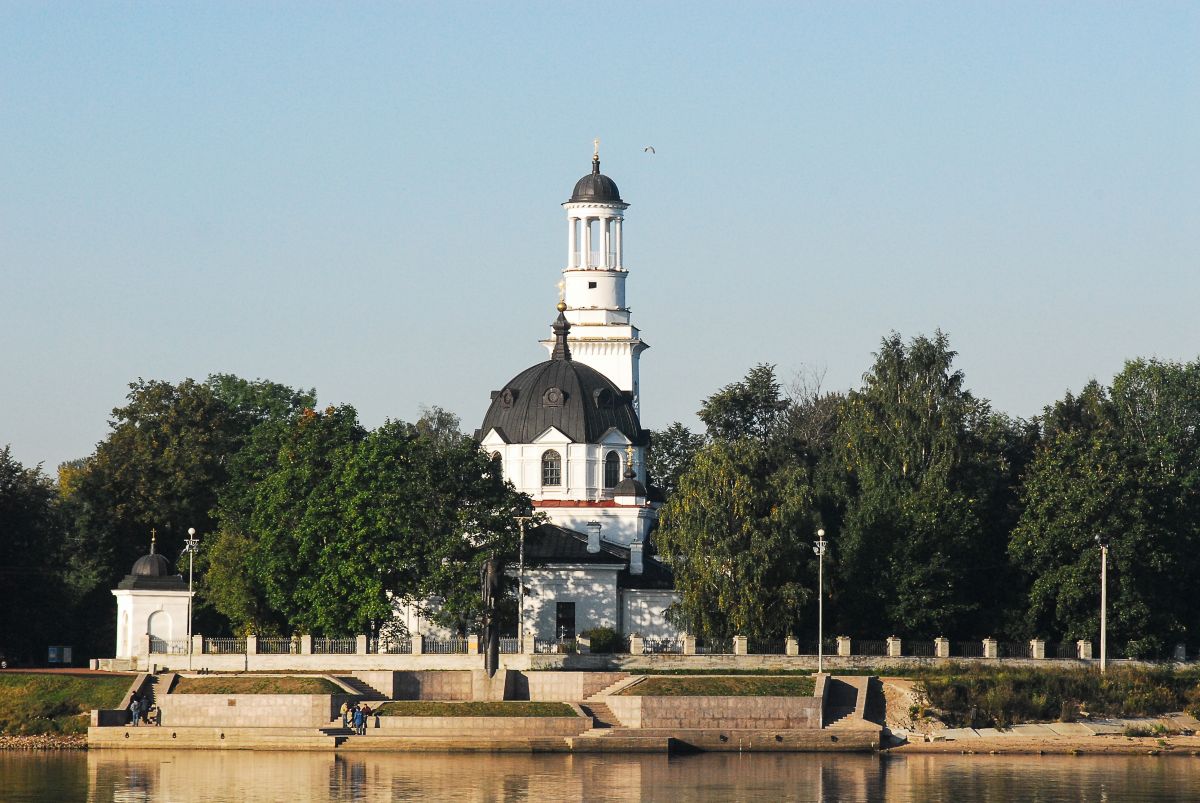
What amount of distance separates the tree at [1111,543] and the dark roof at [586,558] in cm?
1448

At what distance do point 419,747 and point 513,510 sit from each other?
14.4 m

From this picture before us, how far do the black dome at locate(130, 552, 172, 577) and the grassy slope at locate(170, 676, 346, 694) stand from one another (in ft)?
30.3

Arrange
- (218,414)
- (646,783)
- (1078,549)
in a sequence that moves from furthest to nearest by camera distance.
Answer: (218,414) < (1078,549) < (646,783)

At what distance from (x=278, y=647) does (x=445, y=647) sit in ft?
18.9

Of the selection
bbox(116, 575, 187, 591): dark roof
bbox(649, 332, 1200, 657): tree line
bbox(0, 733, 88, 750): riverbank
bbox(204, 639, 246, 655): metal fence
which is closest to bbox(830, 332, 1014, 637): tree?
bbox(649, 332, 1200, 657): tree line

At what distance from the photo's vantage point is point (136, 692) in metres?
69.8

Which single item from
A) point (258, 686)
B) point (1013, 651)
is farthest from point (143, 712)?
point (1013, 651)

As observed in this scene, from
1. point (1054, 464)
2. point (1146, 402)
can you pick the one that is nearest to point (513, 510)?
point (1054, 464)

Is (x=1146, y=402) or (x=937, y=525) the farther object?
(x=1146, y=402)

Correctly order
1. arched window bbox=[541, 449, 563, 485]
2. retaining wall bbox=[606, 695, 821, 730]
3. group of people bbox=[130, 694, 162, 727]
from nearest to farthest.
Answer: retaining wall bbox=[606, 695, 821, 730] < group of people bbox=[130, 694, 162, 727] < arched window bbox=[541, 449, 563, 485]

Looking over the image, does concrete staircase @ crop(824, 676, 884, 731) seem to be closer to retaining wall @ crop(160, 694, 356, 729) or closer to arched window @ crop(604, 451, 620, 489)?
retaining wall @ crop(160, 694, 356, 729)

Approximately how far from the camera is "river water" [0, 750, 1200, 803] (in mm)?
54562

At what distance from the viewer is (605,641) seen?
77.0m

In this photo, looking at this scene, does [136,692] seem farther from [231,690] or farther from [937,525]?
[937,525]
